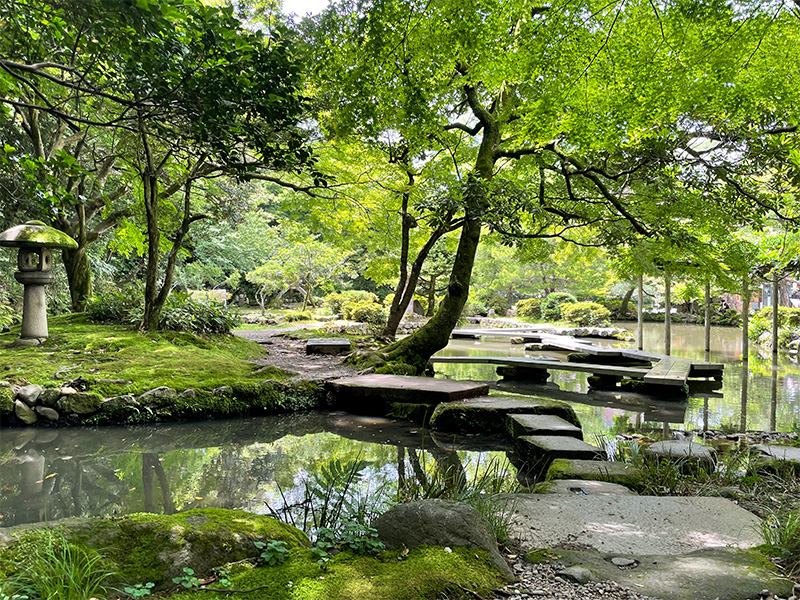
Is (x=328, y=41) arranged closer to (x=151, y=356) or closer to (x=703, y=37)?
(x=703, y=37)

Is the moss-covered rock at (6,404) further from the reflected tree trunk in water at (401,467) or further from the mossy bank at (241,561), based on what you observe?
the mossy bank at (241,561)

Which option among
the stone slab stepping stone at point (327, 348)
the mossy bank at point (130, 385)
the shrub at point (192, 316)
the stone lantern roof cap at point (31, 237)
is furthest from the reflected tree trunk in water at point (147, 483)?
the stone slab stepping stone at point (327, 348)

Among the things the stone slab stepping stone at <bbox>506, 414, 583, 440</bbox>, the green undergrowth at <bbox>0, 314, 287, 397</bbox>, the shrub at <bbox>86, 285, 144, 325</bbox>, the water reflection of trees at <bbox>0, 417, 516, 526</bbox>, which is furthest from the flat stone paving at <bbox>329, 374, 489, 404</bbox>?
the shrub at <bbox>86, 285, 144, 325</bbox>

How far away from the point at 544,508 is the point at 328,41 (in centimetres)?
580

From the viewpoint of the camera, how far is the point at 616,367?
434 inches

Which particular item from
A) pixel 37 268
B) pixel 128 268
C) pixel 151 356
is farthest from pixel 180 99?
pixel 128 268

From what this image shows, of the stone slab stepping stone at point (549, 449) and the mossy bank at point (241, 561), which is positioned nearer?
the mossy bank at point (241, 561)

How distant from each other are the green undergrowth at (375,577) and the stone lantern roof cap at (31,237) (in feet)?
27.8

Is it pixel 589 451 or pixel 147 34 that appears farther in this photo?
pixel 589 451

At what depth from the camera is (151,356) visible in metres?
8.27

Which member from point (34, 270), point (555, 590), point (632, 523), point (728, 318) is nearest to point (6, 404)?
point (34, 270)

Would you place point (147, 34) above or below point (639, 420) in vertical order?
above

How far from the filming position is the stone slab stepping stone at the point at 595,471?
168 inches

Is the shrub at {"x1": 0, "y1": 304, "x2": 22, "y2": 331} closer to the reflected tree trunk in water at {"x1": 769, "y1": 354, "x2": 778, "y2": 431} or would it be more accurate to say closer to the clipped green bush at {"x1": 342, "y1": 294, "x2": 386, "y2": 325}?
the clipped green bush at {"x1": 342, "y1": 294, "x2": 386, "y2": 325}
